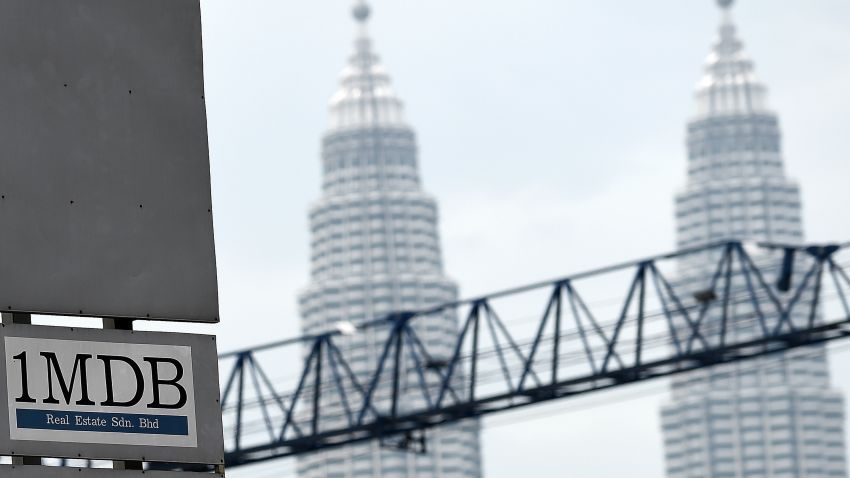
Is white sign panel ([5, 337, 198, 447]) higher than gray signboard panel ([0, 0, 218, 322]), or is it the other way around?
gray signboard panel ([0, 0, 218, 322])

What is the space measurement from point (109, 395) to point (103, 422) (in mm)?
165

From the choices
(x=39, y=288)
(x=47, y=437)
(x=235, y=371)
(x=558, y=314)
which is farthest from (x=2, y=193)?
(x=235, y=371)

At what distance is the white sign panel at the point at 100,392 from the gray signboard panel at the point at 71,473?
0.18 m

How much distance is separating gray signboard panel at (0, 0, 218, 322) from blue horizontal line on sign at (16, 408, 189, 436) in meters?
0.62

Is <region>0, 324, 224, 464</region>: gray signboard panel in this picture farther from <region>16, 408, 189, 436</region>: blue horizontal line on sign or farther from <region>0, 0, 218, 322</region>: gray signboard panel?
<region>0, 0, 218, 322</region>: gray signboard panel

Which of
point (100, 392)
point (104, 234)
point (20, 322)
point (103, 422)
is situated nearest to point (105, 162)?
point (104, 234)

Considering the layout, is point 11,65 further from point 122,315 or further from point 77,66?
point 122,315

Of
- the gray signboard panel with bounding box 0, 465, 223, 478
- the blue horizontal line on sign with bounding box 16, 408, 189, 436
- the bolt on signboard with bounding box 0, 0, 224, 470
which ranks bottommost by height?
the gray signboard panel with bounding box 0, 465, 223, 478

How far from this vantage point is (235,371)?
71.3 meters

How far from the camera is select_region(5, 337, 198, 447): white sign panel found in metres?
13.0

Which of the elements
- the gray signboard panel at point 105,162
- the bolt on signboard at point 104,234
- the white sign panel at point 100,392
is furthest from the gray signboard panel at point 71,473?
the gray signboard panel at point 105,162

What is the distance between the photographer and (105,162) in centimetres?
1366

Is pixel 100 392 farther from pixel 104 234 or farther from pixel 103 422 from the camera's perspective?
pixel 104 234

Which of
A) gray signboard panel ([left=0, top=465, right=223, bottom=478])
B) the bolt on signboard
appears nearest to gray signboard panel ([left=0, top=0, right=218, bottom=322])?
the bolt on signboard
